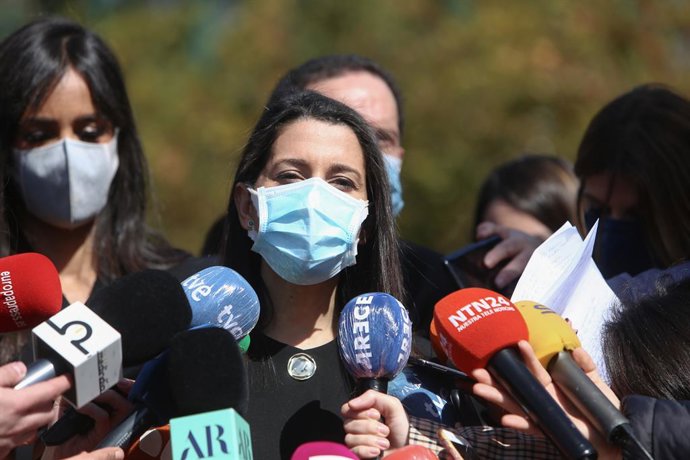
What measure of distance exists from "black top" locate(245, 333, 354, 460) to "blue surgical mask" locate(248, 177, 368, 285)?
0.21 metres

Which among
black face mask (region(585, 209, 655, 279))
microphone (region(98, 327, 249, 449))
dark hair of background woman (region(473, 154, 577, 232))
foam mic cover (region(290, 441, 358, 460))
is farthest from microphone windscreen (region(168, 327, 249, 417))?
dark hair of background woman (region(473, 154, 577, 232))

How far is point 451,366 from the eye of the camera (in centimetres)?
274

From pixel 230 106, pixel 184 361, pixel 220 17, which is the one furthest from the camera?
pixel 220 17

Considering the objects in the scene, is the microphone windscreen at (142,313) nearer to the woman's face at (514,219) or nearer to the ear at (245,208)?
the ear at (245,208)

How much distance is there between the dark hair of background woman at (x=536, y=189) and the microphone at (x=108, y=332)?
2.58 metres

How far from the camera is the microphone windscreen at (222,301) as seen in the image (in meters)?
2.50

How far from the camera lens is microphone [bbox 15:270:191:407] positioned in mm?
2148

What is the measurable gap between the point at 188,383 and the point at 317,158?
92 centimetres

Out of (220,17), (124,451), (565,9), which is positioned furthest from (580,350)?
(220,17)

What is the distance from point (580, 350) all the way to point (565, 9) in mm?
8221

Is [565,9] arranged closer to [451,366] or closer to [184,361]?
[451,366]

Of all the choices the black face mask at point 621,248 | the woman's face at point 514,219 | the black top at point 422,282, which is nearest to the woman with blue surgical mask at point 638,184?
the black face mask at point 621,248

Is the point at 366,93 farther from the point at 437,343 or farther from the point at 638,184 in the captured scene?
the point at 437,343

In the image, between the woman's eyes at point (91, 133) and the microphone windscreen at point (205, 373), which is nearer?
the microphone windscreen at point (205, 373)
